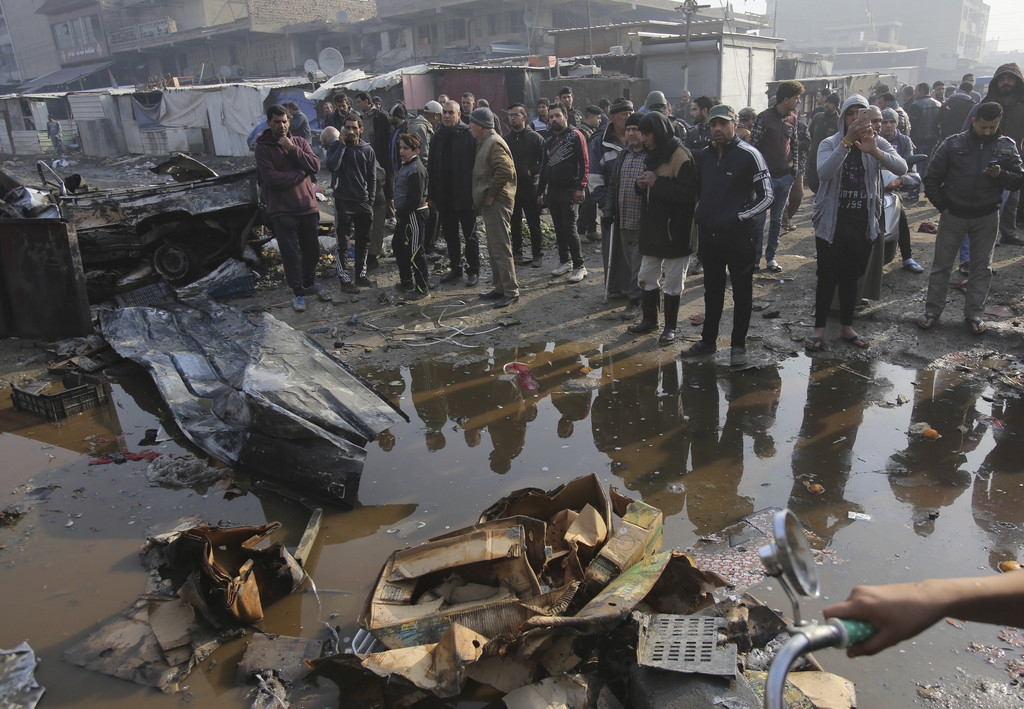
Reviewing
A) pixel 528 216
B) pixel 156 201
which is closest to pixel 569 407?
pixel 528 216

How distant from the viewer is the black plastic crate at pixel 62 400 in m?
5.24

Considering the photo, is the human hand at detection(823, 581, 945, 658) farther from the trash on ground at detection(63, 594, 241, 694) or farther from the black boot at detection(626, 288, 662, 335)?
the black boot at detection(626, 288, 662, 335)

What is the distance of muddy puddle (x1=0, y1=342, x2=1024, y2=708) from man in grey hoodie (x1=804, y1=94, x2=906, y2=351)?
842 millimetres

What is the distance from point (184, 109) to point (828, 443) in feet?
87.3

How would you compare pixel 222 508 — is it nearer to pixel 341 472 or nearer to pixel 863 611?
pixel 341 472

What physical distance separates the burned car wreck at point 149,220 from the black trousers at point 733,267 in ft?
19.0

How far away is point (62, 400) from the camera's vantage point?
5.25 metres

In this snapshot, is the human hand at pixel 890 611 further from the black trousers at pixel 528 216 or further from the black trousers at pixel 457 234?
the black trousers at pixel 528 216

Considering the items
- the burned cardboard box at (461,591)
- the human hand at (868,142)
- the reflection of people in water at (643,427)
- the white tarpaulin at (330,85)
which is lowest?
the reflection of people in water at (643,427)

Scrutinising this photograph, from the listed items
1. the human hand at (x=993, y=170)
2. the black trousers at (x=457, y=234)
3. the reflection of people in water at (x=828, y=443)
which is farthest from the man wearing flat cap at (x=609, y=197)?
the human hand at (x=993, y=170)

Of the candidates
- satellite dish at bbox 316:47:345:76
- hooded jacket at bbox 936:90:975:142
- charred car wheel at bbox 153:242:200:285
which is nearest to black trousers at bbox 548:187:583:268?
charred car wheel at bbox 153:242:200:285

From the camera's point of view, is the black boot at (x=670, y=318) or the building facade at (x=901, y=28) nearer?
the black boot at (x=670, y=318)

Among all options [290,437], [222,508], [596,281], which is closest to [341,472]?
[290,437]

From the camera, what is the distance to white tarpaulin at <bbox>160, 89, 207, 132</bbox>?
79.5 feet
